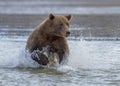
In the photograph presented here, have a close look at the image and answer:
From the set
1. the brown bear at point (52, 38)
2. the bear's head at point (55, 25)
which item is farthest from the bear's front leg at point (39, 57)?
the bear's head at point (55, 25)

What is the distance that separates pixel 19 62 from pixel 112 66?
1.91 metres

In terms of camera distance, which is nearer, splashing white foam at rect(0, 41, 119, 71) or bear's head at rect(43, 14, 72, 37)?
bear's head at rect(43, 14, 72, 37)

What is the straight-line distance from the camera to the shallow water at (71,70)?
9.77 metres

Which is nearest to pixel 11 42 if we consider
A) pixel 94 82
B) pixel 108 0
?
pixel 94 82

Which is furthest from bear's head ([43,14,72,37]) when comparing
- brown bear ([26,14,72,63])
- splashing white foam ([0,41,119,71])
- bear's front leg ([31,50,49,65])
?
splashing white foam ([0,41,119,71])

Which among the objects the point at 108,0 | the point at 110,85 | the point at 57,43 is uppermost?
the point at 108,0

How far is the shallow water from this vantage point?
385 inches

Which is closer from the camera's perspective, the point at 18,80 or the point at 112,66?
the point at 18,80

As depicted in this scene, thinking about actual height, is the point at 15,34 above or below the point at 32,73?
Answer: above

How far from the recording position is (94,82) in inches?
380

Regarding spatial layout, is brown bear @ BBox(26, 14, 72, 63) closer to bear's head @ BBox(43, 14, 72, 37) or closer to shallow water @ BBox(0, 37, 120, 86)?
bear's head @ BBox(43, 14, 72, 37)

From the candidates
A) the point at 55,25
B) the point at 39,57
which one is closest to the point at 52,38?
the point at 55,25

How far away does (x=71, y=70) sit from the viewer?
11055 mm

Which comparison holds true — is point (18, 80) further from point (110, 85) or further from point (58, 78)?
point (110, 85)
